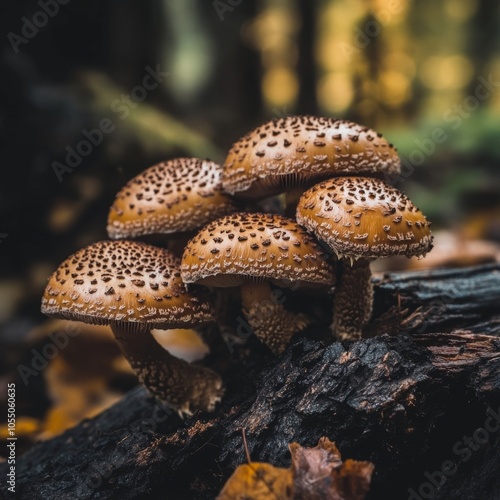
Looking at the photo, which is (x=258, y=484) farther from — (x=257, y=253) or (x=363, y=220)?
(x=363, y=220)

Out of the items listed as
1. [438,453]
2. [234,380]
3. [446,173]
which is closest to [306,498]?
[438,453]

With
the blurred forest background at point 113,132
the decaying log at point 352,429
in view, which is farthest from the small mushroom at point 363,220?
the blurred forest background at point 113,132

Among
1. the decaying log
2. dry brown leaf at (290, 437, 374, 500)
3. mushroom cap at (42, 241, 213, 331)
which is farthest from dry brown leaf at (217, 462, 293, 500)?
mushroom cap at (42, 241, 213, 331)

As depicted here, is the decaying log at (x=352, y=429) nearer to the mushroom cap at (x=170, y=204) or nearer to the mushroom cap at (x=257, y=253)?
the mushroom cap at (x=257, y=253)

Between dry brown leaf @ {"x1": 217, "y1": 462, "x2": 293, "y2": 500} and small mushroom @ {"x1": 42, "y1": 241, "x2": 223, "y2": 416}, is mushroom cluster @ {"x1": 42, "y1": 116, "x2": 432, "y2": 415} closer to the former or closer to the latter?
small mushroom @ {"x1": 42, "y1": 241, "x2": 223, "y2": 416}

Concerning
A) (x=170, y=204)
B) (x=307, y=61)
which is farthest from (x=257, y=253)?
(x=307, y=61)

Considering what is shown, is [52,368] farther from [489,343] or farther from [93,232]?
[489,343]
